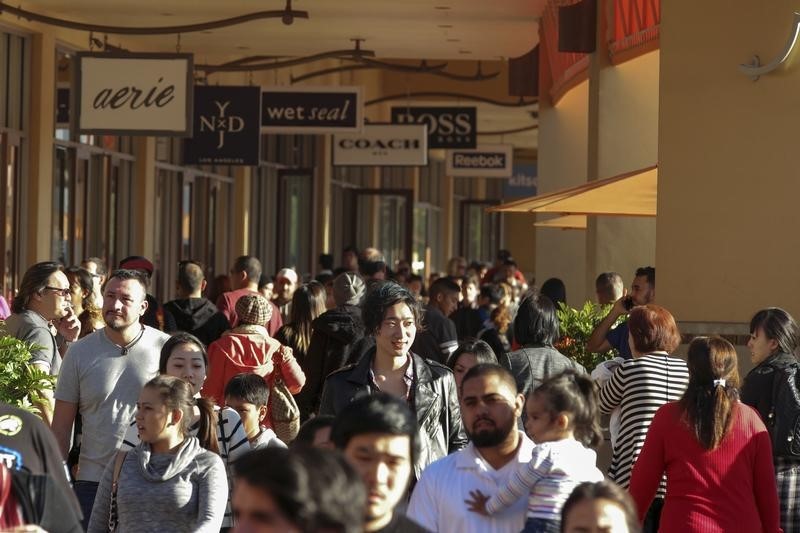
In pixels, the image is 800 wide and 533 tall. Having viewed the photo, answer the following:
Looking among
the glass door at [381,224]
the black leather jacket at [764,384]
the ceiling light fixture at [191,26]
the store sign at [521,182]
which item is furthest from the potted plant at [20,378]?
the store sign at [521,182]

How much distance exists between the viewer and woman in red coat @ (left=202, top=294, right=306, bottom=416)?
9.02 meters

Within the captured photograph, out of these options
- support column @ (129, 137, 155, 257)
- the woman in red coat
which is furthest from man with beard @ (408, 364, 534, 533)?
support column @ (129, 137, 155, 257)

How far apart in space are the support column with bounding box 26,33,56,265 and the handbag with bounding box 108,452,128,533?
11.8m

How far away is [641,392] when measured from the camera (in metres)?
7.18

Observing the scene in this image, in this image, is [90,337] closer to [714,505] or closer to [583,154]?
[714,505]

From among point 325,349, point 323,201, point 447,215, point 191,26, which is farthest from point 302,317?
point 447,215

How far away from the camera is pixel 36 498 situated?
414 cm

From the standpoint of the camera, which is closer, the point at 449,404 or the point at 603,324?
the point at 449,404

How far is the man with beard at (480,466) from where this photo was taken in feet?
16.3

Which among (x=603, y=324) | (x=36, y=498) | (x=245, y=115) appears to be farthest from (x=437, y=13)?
(x=36, y=498)

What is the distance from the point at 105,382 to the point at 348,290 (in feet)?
10.4

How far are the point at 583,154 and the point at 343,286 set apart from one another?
1107cm

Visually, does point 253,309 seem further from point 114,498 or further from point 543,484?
point 543,484

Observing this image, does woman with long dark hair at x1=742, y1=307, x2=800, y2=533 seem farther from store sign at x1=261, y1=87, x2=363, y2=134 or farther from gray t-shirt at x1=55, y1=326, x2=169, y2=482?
store sign at x1=261, y1=87, x2=363, y2=134
